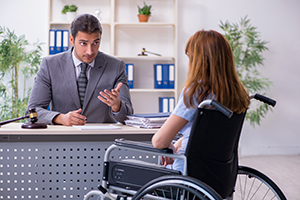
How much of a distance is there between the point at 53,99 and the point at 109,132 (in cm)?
69

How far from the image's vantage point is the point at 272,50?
16.9 ft

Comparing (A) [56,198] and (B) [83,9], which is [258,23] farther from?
(A) [56,198]

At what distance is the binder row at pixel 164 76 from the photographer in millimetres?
4523

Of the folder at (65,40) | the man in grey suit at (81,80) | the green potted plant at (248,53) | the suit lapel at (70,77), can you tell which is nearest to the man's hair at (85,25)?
the man in grey suit at (81,80)

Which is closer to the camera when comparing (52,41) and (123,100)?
(123,100)

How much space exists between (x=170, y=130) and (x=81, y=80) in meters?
1.18

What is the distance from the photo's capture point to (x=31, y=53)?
14.5ft

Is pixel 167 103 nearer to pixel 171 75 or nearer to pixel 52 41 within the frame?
pixel 171 75

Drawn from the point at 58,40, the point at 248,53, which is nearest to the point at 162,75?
the point at 248,53

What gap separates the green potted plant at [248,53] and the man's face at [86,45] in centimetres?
259

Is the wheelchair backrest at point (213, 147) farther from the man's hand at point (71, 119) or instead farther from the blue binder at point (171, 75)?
the blue binder at point (171, 75)

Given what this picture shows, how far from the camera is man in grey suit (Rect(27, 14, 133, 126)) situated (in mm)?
2389

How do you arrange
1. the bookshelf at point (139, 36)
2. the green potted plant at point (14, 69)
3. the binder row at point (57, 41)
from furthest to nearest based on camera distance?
the bookshelf at point (139, 36), the binder row at point (57, 41), the green potted plant at point (14, 69)

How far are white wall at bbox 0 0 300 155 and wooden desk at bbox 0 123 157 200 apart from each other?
3.05m
